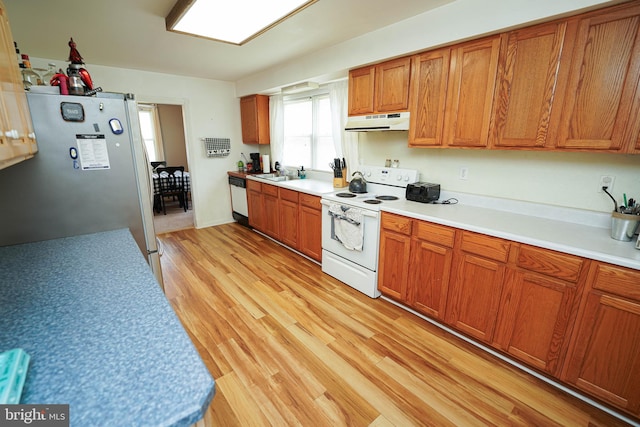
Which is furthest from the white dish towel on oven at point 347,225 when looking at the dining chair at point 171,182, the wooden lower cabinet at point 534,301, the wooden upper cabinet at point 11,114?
the dining chair at point 171,182

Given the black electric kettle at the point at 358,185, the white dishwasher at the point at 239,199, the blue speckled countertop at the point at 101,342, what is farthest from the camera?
the white dishwasher at the point at 239,199

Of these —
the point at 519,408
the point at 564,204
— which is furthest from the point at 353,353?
the point at 564,204

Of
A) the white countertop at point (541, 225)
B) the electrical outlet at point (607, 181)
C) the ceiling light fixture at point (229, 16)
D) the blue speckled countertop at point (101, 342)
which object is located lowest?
the blue speckled countertop at point (101, 342)

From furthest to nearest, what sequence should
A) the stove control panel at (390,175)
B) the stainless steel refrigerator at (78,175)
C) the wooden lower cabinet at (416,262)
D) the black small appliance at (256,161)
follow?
the black small appliance at (256,161), the stove control panel at (390,175), the wooden lower cabinet at (416,262), the stainless steel refrigerator at (78,175)

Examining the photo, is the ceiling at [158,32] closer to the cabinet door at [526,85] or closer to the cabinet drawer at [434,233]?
the cabinet door at [526,85]

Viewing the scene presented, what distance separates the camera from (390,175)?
3.02 meters

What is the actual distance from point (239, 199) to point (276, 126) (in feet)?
4.75

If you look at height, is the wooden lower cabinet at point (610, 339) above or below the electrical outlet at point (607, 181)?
below

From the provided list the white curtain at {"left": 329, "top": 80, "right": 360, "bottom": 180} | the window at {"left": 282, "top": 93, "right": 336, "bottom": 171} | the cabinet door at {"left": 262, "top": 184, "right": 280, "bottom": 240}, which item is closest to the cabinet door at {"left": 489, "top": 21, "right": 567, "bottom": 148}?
the white curtain at {"left": 329, "top": 80, "right": 360, "bottom": 180}

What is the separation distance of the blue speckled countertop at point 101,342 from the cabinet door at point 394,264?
190 cm

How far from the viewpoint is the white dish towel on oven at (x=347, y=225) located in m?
2.73

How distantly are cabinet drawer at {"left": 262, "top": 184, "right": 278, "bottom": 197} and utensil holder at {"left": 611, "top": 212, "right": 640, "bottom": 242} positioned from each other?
10.9ft

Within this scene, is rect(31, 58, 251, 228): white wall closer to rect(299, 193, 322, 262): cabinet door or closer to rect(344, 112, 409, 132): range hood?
rect(299, 193, 322, 262): cabinet door

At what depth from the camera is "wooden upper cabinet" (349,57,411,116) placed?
8.30 feet
